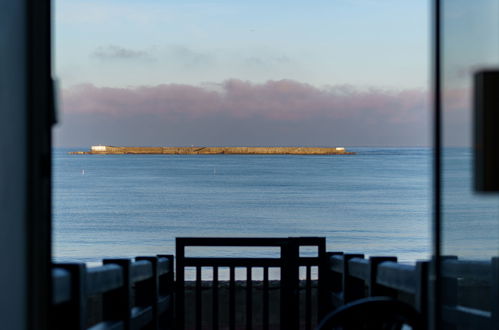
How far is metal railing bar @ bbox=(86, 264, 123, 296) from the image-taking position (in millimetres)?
2444

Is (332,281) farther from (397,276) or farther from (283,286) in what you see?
(397,276)

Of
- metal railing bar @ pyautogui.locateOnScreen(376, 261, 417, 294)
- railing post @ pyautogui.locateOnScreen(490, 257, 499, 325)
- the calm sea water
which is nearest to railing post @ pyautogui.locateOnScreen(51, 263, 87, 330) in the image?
metal railing bar @ pyautogui.locateOnScreen(376, 261, 417, 294)

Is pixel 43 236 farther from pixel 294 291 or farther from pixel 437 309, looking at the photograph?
pixel 294 291

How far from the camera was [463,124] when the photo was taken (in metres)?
2.14

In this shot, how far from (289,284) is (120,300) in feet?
4.00

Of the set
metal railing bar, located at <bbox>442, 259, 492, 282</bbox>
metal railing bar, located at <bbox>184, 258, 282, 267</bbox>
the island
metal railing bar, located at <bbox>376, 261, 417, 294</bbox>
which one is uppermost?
the island

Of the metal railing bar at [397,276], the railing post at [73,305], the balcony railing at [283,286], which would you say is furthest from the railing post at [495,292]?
the railing post at [73,305]

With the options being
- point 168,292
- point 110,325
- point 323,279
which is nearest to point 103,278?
point 110,325

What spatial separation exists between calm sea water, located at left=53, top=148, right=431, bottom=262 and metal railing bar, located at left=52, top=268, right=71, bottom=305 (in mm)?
9911

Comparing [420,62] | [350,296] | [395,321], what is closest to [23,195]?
[395,321]

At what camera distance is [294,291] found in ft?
12.4

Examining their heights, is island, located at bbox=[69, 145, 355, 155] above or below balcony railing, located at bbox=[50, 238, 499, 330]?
above

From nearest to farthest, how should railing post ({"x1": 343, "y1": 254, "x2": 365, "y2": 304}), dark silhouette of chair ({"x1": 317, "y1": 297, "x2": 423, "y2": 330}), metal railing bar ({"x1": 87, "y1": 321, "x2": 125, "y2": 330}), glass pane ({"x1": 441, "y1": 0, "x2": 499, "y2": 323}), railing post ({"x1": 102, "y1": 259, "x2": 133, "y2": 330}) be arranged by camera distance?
dark silhouette of chair ({"x1": 317, "y1": 297, "x2": 423, "y2": 330}) → glass pane ({"x1": 441, "y1": 0, "x2": 499, "y2": 323}) → metal railing bar ({"x1": 87, "y1": 321, "x2": 125, "y2": 330}) → railing post ({"x1": 102, "y1": 259, "x2": 133, "y2": 330}) → railing post ({"x1": 343, "y1": 254, "x2": 365, "y2": 304})

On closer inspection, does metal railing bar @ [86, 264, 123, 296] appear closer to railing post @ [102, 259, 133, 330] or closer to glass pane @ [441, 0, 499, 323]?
railing post @ [102, 259, 133, 330]
